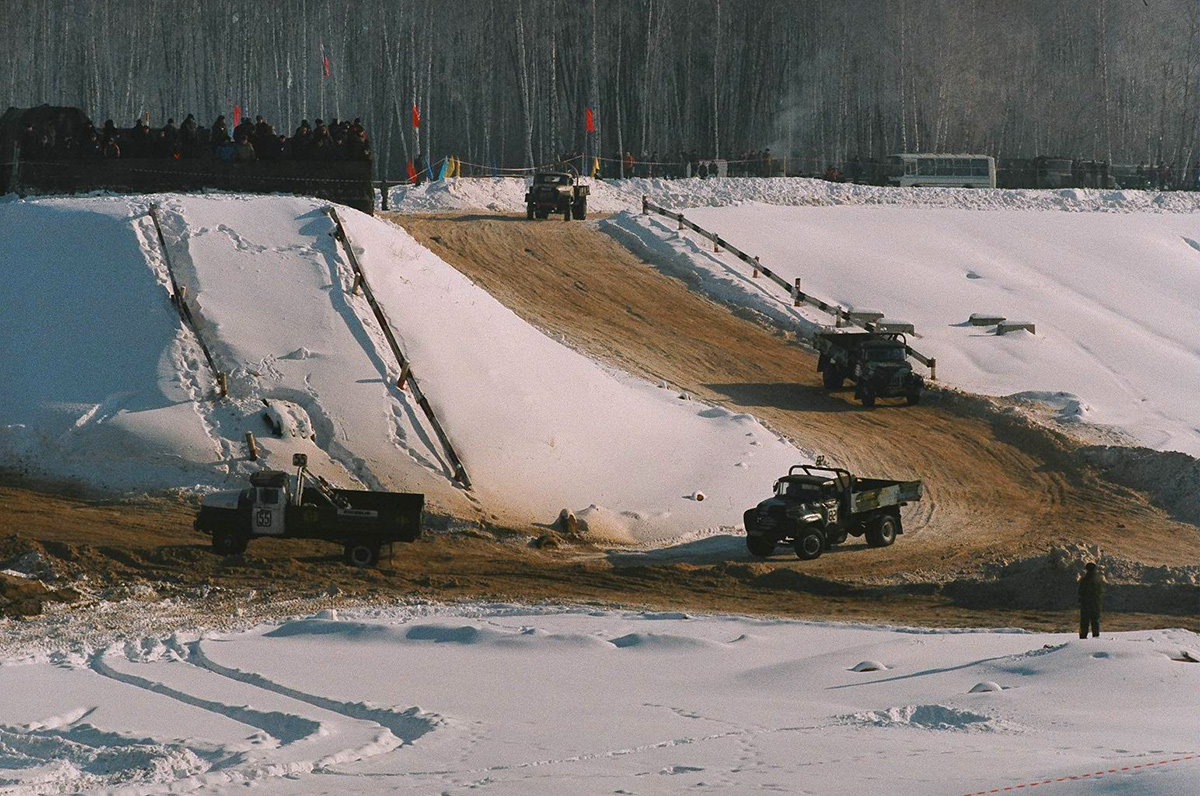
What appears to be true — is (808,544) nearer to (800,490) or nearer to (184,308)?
(800,490)

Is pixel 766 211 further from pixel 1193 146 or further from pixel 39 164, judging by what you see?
pixel 1193 146

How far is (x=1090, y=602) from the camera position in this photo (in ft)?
53.2

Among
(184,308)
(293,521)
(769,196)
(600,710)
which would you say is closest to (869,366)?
(184,308)

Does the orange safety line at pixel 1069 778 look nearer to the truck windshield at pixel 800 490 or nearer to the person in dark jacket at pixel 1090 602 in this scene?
the person in dark jacket at pixel 1090 602

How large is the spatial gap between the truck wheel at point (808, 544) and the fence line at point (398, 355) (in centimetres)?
556

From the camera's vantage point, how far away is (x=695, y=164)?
65125 millimetres

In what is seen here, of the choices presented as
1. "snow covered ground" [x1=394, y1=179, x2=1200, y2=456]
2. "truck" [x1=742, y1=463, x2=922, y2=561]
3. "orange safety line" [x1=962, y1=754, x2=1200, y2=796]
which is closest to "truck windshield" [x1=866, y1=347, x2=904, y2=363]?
"snow covered ground" [x1=394, y1=179, x2=1200, y2=456]

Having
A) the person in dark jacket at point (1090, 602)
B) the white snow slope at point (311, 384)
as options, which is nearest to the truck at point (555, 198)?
the white snow slope at point (311, 384)

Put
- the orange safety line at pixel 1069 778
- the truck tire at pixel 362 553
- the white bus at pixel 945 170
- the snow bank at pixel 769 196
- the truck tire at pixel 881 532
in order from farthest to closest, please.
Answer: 1. the white bus at pixel 945 170
2. the snow bank at pixel 769 196
3. the truck tire at pixel 881 532
4. the truck tire at pixel 362 553
5. the orange safety line at pixel 1069 778

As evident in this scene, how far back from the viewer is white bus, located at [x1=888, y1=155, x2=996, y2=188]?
2475 inches

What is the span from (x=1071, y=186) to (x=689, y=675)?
5617 centimetres

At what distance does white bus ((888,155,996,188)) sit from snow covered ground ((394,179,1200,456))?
431 centimetres

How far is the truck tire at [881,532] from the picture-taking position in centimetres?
2328

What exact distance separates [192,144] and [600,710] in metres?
21.8
